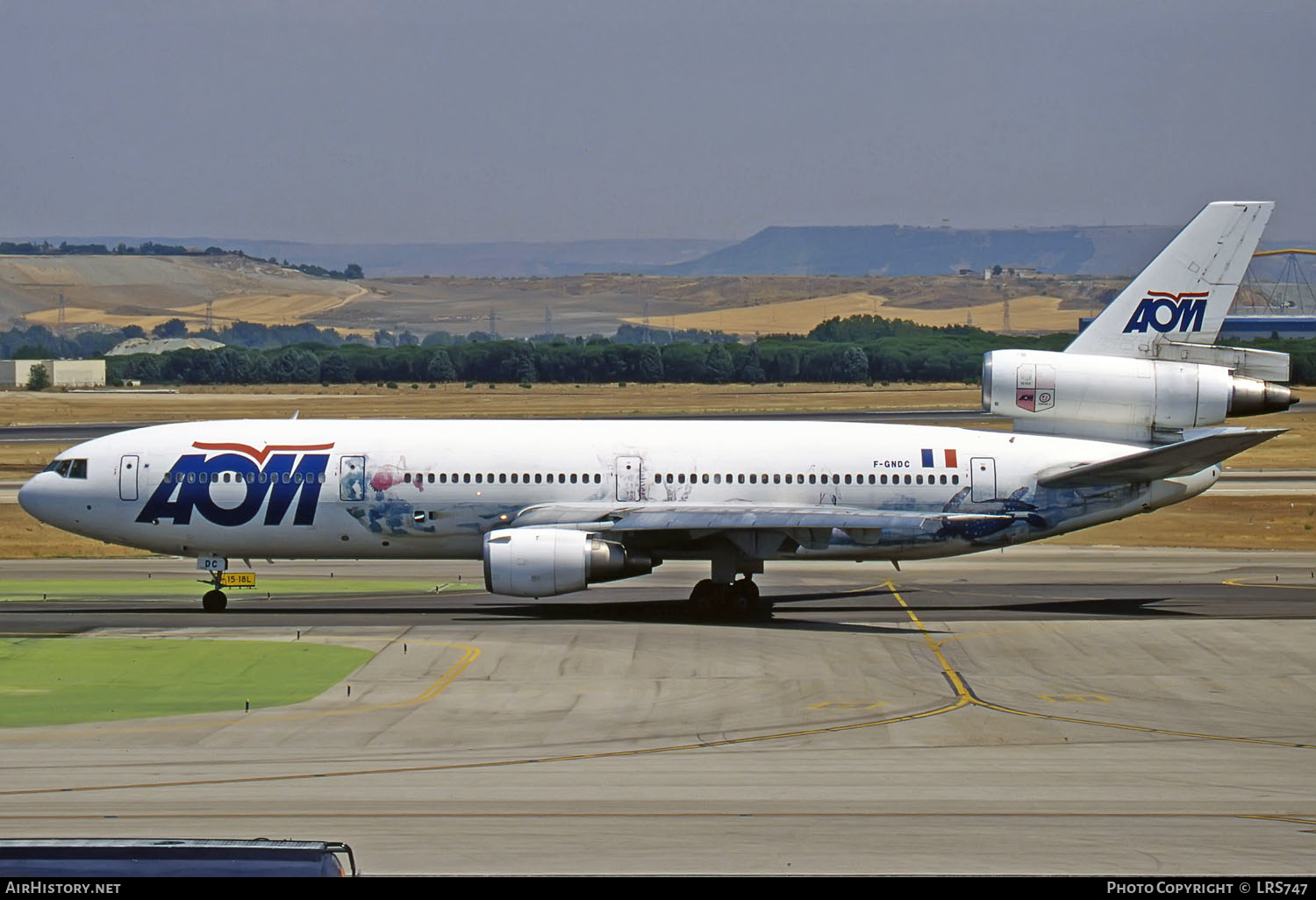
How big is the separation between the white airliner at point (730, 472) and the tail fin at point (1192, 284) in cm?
5

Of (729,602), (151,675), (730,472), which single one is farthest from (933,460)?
(151,675)

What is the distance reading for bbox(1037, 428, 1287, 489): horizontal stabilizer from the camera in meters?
35.9

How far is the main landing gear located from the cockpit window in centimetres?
1644

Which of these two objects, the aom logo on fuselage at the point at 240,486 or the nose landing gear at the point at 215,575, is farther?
the nose landing gear at the point at 215,575

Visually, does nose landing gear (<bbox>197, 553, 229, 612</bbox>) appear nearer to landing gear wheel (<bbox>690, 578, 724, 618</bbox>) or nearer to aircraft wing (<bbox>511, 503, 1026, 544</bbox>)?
aircraft wing (<bbox>511, 503, 1026, 544</bbox>)

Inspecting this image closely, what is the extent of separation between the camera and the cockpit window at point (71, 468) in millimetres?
39938

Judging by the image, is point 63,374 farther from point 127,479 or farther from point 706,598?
point 706,598

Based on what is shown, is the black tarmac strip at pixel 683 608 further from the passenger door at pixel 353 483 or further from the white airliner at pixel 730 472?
the passenger door at pixel 353 483

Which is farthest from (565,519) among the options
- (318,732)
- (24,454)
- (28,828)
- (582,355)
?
(582,355)

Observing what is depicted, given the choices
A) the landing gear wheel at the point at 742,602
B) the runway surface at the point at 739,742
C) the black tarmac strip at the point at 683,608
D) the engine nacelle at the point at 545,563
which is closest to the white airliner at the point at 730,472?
the landing gear wheel at the point at 742,602

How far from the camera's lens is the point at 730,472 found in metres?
39.2

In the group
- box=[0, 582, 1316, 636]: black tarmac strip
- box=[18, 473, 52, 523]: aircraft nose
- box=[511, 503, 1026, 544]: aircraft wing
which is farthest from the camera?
box=[18, 473, 52, 523]: aircraft nose

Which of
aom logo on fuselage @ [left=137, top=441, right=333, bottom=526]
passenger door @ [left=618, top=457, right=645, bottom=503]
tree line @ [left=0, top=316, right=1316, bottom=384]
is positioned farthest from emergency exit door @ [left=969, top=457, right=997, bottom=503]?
tree line @ [left=0, top=316, right=1316, bottom=384]

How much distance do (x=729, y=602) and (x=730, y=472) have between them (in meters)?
3.34
